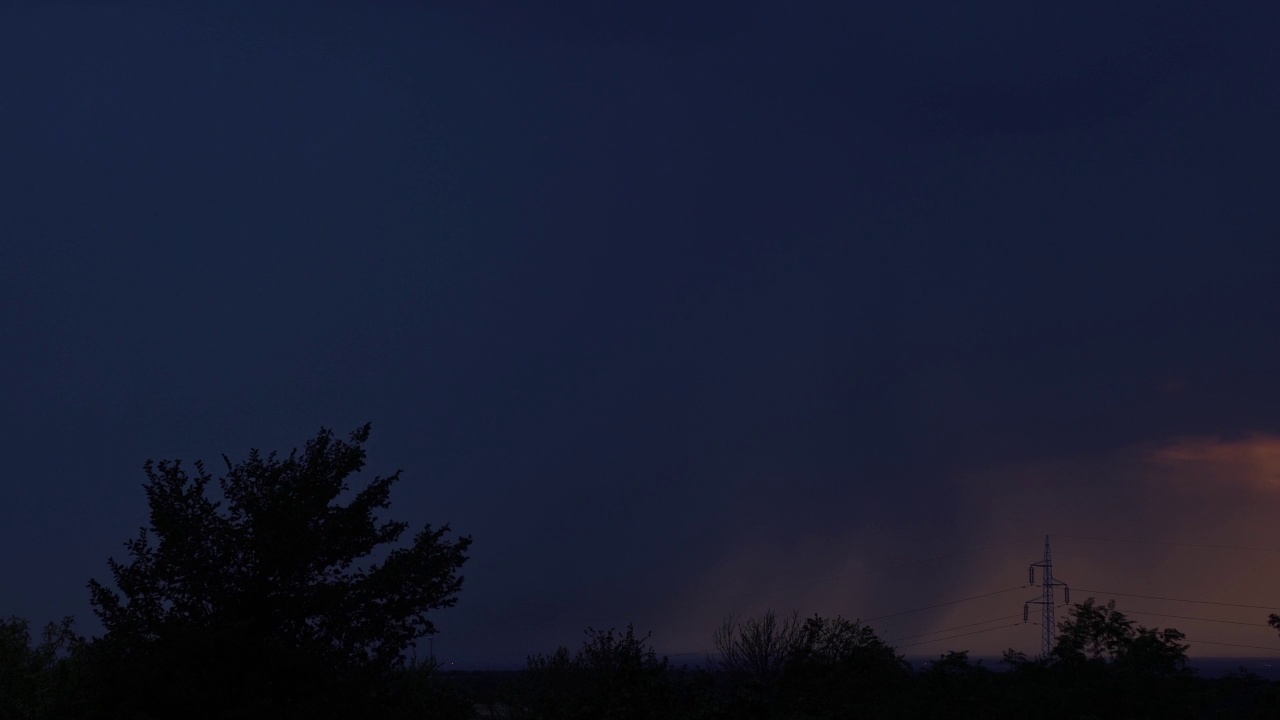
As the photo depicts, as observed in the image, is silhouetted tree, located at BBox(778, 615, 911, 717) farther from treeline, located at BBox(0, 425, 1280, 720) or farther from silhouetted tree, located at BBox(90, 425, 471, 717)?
silhouetted tree, located at BBox(90, 425, 471, 717)

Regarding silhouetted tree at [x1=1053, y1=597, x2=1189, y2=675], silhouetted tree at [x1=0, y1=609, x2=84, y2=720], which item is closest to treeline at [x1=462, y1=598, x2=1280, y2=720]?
silhouetted tree at [x1=1053, y1=597, x2=1189, y2=675]

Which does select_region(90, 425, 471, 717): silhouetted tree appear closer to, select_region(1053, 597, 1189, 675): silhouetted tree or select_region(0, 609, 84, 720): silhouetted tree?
select_region(0, 609, 84, 720): silhouetted tree

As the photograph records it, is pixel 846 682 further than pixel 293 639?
Yes

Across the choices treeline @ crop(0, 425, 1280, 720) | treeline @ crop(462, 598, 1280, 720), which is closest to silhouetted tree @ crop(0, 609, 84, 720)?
treeline @ crop(0, 425, 1280, 720)

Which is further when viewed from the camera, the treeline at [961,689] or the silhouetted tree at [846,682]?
the silhouetted tree at [846,682]

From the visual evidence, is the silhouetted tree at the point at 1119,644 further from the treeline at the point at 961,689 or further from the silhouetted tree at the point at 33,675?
the silhouetted tree at the point at 33,675

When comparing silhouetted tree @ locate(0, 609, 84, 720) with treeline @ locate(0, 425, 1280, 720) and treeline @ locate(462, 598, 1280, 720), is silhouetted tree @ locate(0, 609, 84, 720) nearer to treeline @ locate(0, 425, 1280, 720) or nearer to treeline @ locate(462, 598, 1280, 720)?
treeline @ locate(0, 425, 1280, 720)

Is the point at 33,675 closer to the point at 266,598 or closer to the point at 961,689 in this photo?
the point at 266,598

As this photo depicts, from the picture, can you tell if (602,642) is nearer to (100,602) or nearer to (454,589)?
(454,589)

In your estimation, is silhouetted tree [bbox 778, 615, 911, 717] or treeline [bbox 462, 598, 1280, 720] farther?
silhouetted tree [bbox 778, 615, 911, 717]

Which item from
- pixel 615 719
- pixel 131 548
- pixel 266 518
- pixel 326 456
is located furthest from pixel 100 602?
pixel 615 719

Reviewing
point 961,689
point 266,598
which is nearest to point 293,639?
point 266,598

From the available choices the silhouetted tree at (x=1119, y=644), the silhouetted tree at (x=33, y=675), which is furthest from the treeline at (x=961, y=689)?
the silhouetted tree at (x=33, y=675)

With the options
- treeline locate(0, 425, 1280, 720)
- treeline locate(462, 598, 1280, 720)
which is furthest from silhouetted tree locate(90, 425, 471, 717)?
treeline locate(462, 598, 1280, 720)
